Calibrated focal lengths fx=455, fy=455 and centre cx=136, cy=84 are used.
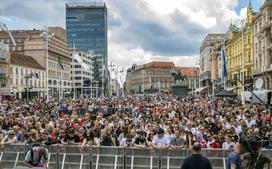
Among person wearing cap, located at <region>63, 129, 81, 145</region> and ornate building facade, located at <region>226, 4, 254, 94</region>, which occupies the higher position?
ornate building facade, located at <region>226, 4, 254, 94</region>

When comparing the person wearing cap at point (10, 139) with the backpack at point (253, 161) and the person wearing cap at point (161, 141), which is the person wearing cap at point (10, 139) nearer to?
the person wearing cap at point (161, 141)

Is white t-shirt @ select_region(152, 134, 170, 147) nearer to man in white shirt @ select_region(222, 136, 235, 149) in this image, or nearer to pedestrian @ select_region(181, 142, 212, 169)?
man in white shirt @ select_region(222, 136, 235, 149)

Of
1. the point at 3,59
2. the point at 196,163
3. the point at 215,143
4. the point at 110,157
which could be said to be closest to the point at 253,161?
the point at 196,163

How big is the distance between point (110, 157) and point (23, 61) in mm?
91720

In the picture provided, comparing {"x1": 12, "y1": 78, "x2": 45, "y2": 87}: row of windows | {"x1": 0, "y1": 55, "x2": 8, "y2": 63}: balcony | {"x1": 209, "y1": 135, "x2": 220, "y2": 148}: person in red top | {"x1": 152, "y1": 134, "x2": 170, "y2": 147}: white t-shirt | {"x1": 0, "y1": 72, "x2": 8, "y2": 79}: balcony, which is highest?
{"x1": 0, "y1": 55, "x2": 8, "y2": 63}: balcony

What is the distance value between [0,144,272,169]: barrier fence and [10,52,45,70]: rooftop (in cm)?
8193

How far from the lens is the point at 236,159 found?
25.1 ft

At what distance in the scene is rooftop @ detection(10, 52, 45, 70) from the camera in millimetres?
95256

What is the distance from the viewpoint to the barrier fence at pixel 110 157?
40.4ft

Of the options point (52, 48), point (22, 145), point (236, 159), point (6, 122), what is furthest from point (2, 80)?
point (236, 159)

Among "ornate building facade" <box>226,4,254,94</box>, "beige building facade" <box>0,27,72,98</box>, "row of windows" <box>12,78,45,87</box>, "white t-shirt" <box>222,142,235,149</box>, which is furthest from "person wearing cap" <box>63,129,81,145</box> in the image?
"beige building facade" <box>0,27,72,98</box>

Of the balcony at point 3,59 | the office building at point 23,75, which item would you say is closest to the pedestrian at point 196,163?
the office building at point 23,75

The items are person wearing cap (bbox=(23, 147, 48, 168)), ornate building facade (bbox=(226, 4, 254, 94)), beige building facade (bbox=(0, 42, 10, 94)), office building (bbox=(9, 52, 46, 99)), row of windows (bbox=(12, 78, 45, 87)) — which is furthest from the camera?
row of windows (bbox=(12, 78, 45, 87))

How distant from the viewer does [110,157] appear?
12836 mm
